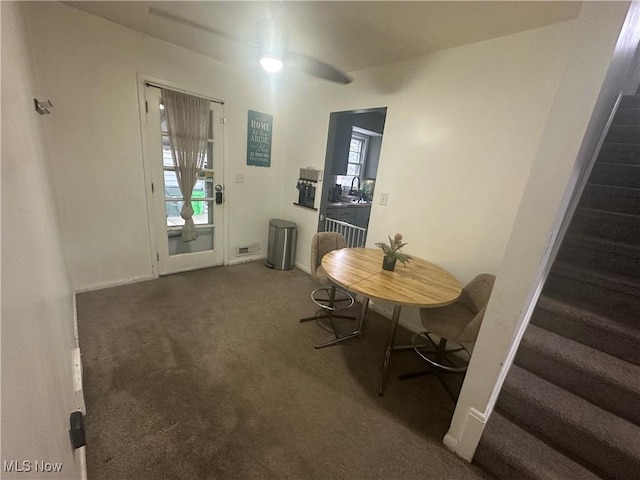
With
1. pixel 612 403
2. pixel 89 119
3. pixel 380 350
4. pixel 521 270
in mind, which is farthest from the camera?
pixel 89 119

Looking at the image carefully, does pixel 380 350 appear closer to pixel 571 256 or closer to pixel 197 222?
pixel 571 256

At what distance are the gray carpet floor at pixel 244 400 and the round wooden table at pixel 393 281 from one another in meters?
0.30

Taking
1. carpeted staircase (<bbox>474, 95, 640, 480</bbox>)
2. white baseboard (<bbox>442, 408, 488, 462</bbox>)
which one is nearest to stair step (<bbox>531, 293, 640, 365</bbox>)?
carpeted staircase (<bbox>474, 95, 640, 480</bbox>)

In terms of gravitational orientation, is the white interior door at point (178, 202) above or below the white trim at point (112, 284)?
above

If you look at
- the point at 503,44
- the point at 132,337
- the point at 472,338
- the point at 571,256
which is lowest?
the point at 132,337

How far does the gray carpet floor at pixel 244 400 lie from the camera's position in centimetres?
134

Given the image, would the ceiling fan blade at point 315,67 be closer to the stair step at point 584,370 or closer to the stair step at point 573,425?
the stair step at point 584,370

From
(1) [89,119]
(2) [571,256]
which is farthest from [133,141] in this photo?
(2) [571,256]

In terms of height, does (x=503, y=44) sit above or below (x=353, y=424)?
above

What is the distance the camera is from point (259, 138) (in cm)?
356

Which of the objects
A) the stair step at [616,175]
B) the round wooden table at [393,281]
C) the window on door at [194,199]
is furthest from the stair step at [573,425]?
the window on door at [194,199]

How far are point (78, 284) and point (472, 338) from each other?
3.57m

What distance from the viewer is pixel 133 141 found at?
2697 mm

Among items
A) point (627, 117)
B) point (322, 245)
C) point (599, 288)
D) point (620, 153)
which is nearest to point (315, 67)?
point (322, 245)
